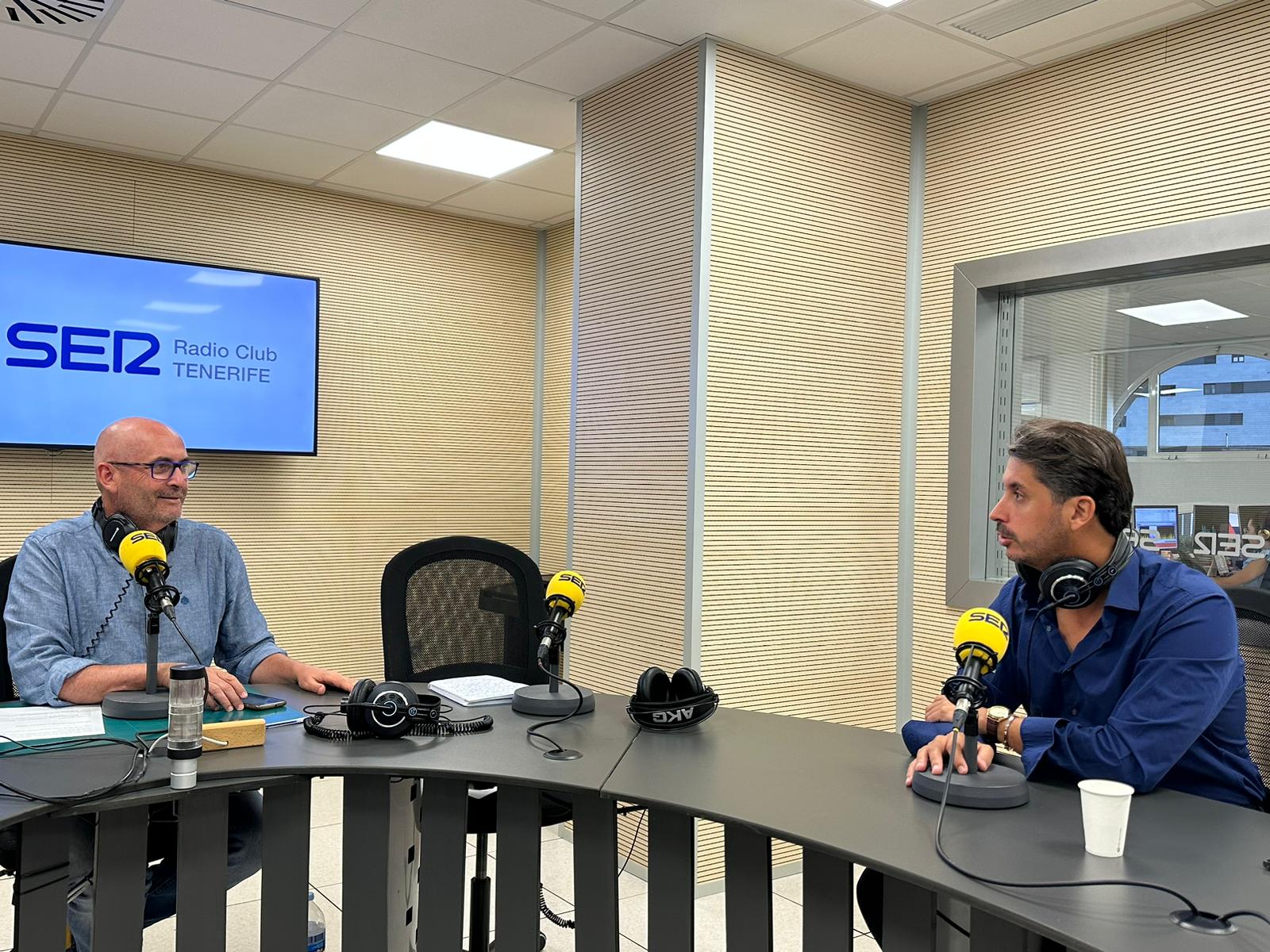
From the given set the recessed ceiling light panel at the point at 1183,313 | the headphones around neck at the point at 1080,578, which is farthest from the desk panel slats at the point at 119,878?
the recessed ceiling light panel at the point at 1183,313

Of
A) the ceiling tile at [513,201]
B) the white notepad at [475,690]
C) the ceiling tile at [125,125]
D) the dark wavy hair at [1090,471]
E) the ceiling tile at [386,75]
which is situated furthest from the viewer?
the ceiling tile at [513,201]

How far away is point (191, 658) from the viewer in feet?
8.59

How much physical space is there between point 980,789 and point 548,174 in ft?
13.0

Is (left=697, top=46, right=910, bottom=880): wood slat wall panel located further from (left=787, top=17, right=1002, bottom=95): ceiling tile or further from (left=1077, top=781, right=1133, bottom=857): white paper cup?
(left=1077, top=781, right=1133, bottom=857): white paper cup

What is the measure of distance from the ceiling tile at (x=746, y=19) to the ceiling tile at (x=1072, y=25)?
376 mm

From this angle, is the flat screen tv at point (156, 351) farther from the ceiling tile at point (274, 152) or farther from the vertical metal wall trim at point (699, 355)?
the vertical metal wall trim at point (699, 355)

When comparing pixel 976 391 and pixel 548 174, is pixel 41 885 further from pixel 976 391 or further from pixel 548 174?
pixel 548 174

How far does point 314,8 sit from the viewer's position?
3.28m

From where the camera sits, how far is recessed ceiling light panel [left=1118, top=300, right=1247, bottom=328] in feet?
10.8

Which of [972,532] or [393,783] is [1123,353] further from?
[393,783]

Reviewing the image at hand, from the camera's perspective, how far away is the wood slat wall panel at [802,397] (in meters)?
A: 3.56

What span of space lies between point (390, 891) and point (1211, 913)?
1.58 metres

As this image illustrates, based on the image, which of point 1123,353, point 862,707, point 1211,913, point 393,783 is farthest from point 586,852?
point 1123,353

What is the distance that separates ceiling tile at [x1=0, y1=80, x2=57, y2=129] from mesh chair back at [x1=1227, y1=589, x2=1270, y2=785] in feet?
14.3
